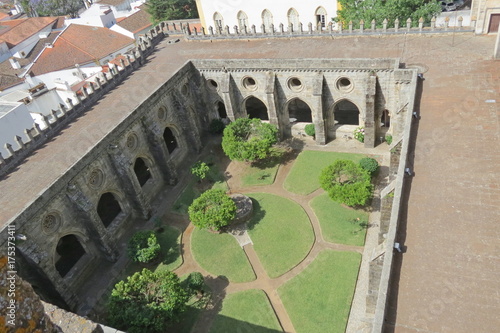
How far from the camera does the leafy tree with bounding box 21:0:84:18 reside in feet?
364

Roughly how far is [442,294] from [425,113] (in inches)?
623

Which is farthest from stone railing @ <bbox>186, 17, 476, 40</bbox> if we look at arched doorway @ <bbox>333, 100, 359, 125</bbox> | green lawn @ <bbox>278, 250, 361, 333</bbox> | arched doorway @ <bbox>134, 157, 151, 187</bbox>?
green lawn @ <bbox>278, 250, 361, 333</bbox>

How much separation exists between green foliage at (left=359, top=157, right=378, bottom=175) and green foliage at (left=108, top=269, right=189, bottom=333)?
19.8 meters

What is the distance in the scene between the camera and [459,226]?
21.2 m

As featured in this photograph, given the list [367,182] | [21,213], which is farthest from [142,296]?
[367,182]

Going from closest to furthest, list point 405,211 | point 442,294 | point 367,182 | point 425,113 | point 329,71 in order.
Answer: point 442,294
point 405,211
point 425,113
point 367,182
point 329,71

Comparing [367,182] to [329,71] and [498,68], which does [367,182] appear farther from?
[498,68]

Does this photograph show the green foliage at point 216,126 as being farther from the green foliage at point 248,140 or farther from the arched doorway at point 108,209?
the arched doorway at point 108,209

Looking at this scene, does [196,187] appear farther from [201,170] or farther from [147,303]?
[147,303]

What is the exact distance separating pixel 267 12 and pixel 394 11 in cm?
2129

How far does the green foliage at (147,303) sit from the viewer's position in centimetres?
2492

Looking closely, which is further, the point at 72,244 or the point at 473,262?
the point at 72,244

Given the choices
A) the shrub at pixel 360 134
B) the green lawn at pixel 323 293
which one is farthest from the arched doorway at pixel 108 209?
the shrub at pixel 360 134

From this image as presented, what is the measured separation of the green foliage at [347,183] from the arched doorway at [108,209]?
1922 centimetres
